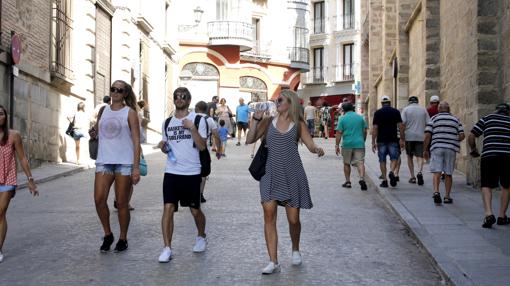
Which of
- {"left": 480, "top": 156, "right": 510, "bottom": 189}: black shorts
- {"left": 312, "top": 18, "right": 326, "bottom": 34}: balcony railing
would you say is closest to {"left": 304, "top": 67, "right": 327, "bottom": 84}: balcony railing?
{"left": 312, "top": 18, "right": 326, "bottom": 34}: balcony railing

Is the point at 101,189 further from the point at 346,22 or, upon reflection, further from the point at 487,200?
the point at 346,22

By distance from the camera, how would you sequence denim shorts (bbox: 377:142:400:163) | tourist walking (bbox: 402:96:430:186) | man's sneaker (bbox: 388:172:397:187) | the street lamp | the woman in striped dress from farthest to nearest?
the street lamp → tourist walking (bbox: 402:96:430:186) → denim shorts (bbox: 377:142:400:163) → man's sneaker (bbox: 388:172:397:187) → the woman in striped dress

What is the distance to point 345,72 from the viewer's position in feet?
184

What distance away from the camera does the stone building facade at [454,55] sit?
14148 millimetres

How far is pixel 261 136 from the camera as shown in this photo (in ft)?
25.8

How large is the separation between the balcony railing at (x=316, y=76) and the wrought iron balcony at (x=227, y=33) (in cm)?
1468

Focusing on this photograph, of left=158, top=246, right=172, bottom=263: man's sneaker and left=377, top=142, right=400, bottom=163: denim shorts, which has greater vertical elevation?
left=377, top=142, right=400, bottom=163: denim shorts

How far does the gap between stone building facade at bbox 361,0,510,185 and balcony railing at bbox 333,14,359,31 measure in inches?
1002

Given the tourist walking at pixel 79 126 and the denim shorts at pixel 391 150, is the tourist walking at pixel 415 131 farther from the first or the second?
the tourist walking at pixel 79 126

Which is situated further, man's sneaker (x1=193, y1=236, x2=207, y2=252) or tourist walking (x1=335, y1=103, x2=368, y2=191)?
tourist walking (x1=335, y1=103, x2=368, y2=191)

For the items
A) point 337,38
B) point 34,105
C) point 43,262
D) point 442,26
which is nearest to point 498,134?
point 43,262

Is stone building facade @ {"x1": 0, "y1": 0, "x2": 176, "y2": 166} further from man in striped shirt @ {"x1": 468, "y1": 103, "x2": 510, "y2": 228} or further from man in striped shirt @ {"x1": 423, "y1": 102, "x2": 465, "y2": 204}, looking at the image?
man in striped shirt @ {"x1": 468, "y1": 103, "x2": 510, "y2": 228}

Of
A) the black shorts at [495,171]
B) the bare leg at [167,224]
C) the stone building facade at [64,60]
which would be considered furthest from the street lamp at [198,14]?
the bare leg at [167,224]

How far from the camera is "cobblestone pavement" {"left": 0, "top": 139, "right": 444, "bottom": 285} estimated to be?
7.27 m
